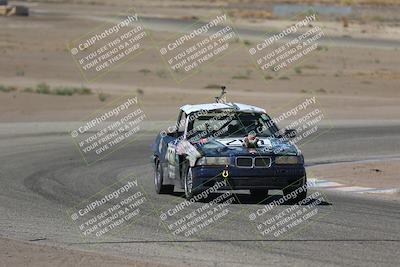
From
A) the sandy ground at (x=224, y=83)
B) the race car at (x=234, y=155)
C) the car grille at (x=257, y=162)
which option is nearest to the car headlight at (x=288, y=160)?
the race car at (x=234, y=155)

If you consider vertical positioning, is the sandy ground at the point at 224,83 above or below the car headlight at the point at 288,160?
below

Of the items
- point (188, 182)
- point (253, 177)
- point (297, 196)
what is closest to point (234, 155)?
point (253, 177)

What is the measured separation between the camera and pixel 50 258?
1118 cm

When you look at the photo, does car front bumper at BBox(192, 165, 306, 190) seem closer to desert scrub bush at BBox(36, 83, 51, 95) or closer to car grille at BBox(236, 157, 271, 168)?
car grille at BBox(236, 157, 271, 168)

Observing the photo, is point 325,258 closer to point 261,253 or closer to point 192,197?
point 261,253

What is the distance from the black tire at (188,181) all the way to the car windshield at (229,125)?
0.54 meters

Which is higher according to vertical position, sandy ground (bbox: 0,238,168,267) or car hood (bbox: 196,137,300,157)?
sandy ground (bbox: 0,238,168,267)

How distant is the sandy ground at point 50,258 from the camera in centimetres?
1085

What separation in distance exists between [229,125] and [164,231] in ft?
13.3

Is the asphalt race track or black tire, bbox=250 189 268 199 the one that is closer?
the asphalt race track

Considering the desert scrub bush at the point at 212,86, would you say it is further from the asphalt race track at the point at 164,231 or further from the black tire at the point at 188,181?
the black tire at the point at 188,181

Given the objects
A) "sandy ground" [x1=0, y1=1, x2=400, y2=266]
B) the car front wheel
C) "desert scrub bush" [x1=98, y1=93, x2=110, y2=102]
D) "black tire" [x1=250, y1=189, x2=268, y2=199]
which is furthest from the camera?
"desert scrub bush" [x1=98, y1=93, x2=110, y2=102]

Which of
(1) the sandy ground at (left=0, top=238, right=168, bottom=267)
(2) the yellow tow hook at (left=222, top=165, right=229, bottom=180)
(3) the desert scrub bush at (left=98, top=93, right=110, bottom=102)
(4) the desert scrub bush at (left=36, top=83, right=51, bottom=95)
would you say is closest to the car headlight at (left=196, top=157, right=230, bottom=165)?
(2) the yellow tow hook at (left=222, top=165, right=229, bottom=180)

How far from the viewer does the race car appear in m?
15.7
